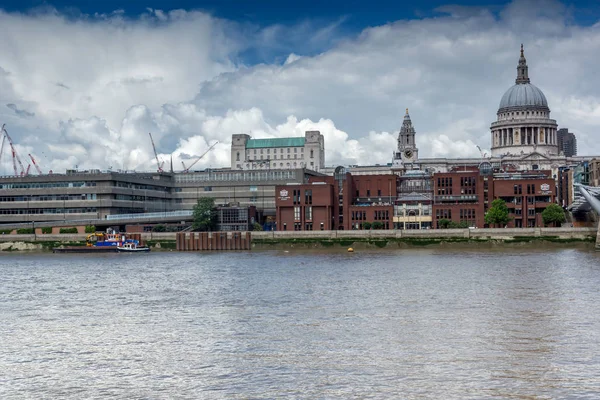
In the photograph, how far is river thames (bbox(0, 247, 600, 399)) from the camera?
87.9 ft

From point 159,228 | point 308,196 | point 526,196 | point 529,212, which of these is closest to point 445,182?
point 526,196

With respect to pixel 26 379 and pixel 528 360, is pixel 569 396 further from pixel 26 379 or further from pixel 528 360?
pixel 26 379

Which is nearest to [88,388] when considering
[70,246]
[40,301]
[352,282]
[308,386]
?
[308,386]

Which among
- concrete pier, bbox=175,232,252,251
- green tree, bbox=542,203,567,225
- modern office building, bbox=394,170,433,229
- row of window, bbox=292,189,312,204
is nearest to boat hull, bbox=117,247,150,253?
concrete pier, bbox=175,232,252,251

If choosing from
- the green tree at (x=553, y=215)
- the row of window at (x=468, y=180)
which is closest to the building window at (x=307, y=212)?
the row of window at (x=468, y=180)

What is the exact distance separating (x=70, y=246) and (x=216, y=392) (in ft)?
321

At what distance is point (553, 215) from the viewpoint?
405ft

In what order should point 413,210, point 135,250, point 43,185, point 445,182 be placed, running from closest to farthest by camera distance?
point 135,250
point 413,210
point 445,182
point 43,185

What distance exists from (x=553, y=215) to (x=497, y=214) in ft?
27.5

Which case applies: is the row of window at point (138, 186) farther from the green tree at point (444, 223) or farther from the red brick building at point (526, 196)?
the red brick building at point (526, 196)

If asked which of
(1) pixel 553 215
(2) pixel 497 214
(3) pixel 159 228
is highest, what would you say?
(2) pixel 497 214

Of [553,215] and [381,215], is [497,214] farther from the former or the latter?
[381,215]

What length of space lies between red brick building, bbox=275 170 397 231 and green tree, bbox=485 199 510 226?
1531cm

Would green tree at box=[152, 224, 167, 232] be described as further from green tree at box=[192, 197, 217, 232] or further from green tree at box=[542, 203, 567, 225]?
A: green tree at box=[542, 203, 567, 225]
